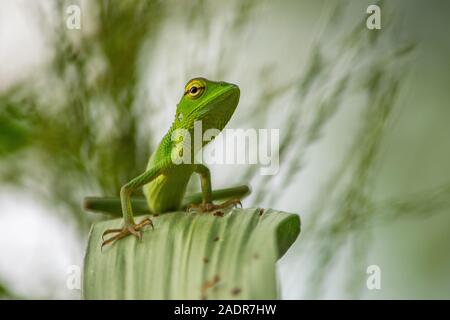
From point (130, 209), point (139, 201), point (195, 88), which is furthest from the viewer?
point (139, 201)

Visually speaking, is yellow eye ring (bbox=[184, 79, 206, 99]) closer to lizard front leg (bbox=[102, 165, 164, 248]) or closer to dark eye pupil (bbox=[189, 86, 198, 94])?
dark eye pupil (bbox=[189, 86, 198, 94])

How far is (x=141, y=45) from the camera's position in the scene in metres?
1.31

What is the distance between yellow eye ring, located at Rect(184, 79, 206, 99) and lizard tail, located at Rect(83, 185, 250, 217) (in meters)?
0.26

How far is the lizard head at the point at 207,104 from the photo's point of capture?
143 centimetres

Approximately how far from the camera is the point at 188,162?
58.7 inches

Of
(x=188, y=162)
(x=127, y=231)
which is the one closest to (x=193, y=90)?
(x=188, y=162)

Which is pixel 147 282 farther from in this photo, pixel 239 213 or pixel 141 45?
pixel 141 45

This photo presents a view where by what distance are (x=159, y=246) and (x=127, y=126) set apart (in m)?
0.33

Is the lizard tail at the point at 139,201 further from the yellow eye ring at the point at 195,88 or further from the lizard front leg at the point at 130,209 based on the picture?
the yellow eye ring at the point at 195,88

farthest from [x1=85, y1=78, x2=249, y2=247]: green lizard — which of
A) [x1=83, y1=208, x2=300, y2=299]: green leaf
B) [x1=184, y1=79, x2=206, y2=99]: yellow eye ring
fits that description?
[x1=83, y1=208, x2=300, y2=299]: green leaf

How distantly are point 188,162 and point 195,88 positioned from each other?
0.65 ft

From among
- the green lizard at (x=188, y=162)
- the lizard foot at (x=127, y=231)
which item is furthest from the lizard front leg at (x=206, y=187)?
the lizard foot at (x=127, y=231)

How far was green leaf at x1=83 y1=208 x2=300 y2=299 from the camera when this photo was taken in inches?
31.0

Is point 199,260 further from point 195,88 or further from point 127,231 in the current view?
point 195,88
